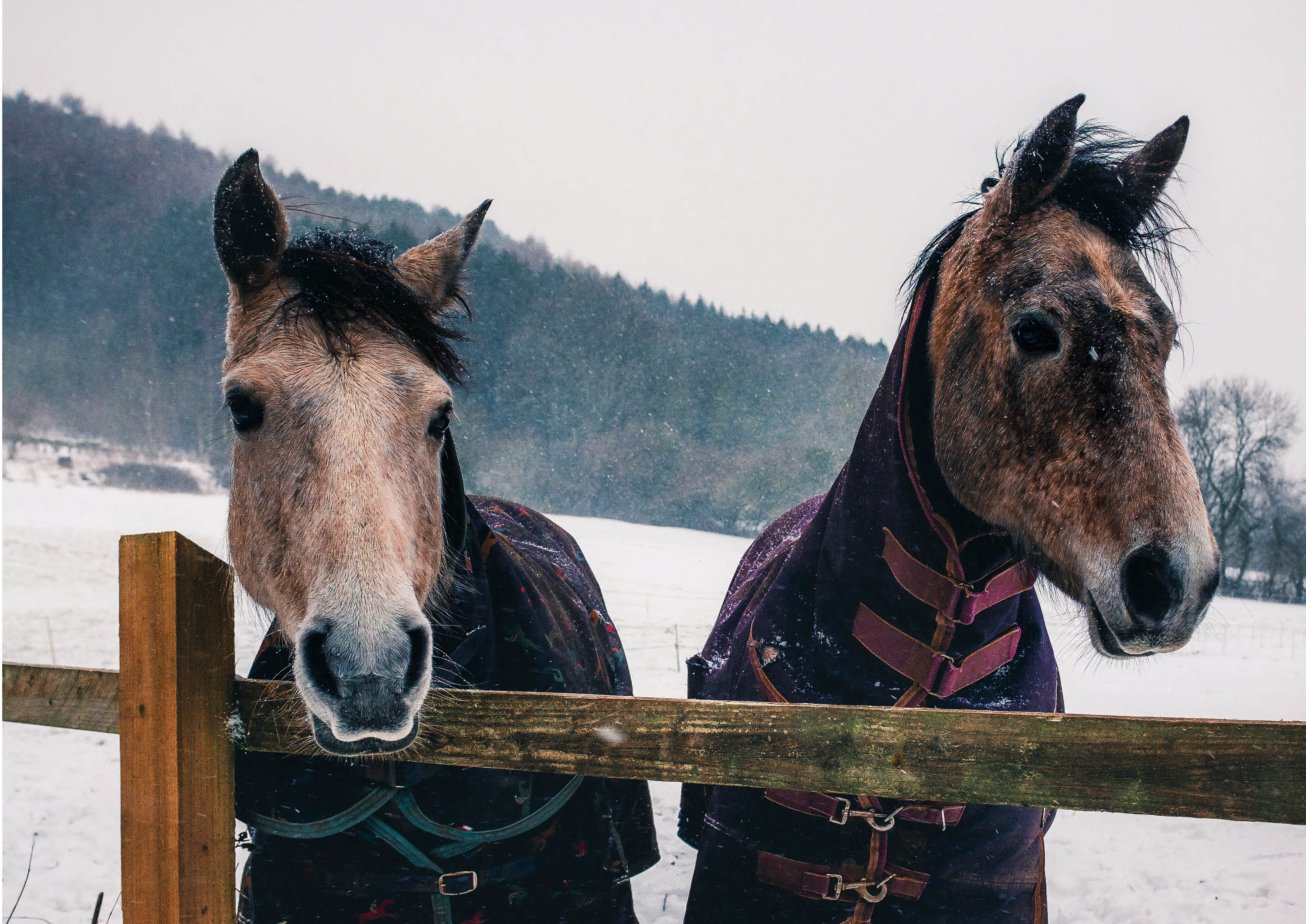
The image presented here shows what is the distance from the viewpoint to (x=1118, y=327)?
143 cm

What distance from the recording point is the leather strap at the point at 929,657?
162 cm

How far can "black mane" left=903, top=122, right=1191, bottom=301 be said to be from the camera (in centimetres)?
165

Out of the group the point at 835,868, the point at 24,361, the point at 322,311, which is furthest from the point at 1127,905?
the point at 24,361

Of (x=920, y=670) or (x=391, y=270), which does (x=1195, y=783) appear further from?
(x=391, y=270)

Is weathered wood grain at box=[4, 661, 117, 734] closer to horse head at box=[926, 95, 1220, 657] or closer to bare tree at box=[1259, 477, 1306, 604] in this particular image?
horse head at box=[926, 95, 1220, 657]

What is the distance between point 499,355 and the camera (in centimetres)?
1678

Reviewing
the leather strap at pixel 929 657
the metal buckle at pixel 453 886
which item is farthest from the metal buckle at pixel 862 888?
the metal buckle at pixel 453 886

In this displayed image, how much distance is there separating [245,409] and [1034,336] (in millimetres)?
1749

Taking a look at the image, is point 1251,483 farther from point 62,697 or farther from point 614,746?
point 62,697

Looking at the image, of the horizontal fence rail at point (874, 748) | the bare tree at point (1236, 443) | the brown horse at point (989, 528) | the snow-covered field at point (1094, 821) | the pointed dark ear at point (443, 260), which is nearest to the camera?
the horizontal fence rail at point (874, 748)

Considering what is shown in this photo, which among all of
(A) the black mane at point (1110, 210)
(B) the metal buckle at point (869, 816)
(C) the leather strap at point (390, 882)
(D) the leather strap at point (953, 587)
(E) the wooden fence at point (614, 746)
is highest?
(A) the black mane at point (1110, 210)

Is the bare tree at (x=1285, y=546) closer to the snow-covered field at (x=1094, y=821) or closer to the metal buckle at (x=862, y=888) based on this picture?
the snow-covered field at (x=1094, y=821)

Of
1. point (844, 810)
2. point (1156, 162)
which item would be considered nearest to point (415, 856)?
point (844, 810)

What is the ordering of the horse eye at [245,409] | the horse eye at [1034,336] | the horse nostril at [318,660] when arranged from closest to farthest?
1. the horse nostril at [318,660]
2. the horse eye at [1034,336]
3. the horse eye at [245,409]
